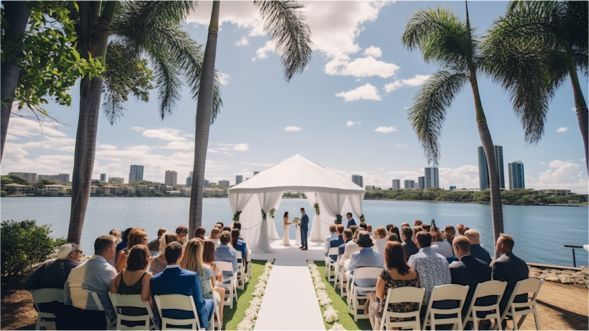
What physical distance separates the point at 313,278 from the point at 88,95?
746cm

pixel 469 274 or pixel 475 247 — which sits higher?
pixel 475 247

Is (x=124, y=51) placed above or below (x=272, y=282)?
above

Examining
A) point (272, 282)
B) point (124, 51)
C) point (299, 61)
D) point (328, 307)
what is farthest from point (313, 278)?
point (124, 51)

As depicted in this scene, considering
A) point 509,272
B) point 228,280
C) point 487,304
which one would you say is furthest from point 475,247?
point 228,280

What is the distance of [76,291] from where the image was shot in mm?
3531

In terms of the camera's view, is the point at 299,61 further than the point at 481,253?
Yes

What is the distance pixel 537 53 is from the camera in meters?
8.38

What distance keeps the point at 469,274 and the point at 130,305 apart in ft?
14.3

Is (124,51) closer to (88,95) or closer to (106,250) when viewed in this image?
(88,95)

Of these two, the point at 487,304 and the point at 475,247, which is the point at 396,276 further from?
the point at 475,247

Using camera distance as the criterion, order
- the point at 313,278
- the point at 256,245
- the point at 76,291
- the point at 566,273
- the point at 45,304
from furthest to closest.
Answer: the point at 256,245 < the point at 566,273 < the point at 313,278 < the point at 45,304 < the point at 76,291

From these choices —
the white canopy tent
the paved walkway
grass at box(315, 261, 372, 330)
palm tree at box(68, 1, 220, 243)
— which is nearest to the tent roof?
the white canopy tent

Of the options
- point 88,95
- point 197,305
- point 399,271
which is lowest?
point 197,305

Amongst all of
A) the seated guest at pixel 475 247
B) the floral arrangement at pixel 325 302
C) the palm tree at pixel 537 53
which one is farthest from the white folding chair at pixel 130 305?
the palm tree at pixel 537 53
